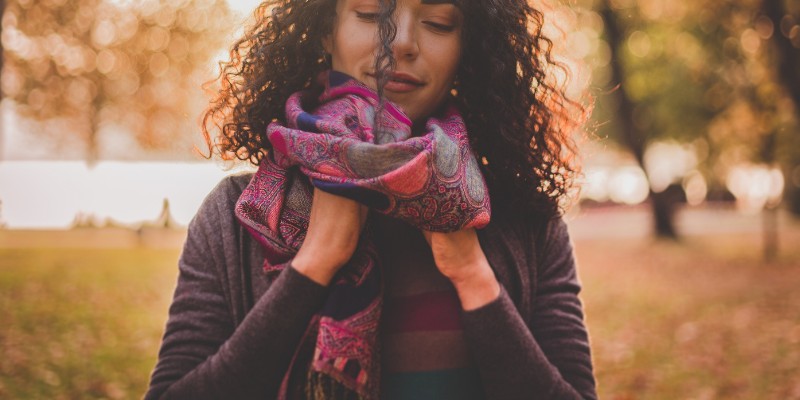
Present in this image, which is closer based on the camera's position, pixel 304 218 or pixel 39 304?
pixel 304 218

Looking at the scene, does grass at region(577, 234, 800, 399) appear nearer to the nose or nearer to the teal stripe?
the teal stripe

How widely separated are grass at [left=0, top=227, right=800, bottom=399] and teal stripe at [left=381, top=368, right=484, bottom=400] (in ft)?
17.2

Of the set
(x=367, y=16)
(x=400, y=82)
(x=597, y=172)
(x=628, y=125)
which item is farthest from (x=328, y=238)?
(x=628, y=125)

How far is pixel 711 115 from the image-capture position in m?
20.8

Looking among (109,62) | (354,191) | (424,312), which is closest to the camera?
(354,191)

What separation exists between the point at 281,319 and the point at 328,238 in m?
0.22

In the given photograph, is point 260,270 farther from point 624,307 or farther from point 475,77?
point 624,307

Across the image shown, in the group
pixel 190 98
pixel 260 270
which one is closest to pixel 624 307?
pixel 260 270

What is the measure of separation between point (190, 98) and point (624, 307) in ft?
47.3

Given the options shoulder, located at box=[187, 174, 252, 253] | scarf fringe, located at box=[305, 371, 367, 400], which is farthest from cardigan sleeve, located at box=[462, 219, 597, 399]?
shoulder, located at box=[187, 174, 252, 253]

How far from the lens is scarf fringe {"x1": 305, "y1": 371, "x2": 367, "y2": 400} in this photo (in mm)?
1583

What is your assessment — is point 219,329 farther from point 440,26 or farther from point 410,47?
point 440,26

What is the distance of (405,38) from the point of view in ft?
5.55

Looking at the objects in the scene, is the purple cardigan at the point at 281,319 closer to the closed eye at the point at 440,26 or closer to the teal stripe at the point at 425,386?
the teal stripe at the point at 425,386
